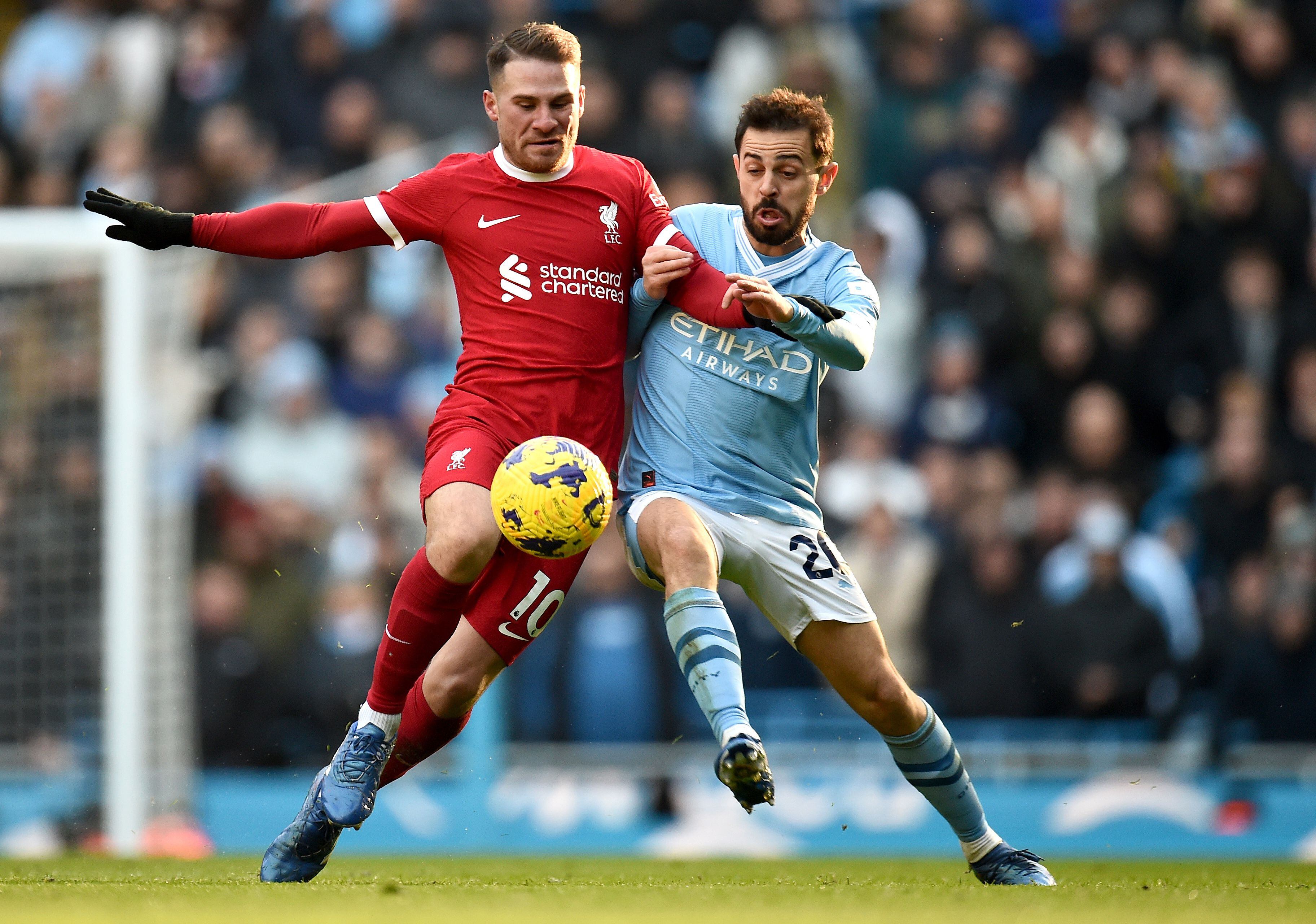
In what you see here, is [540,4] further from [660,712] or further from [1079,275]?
[660,712]

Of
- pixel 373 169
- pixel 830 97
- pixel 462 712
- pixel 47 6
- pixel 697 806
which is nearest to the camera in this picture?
pixel 462 712

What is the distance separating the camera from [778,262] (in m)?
5.39

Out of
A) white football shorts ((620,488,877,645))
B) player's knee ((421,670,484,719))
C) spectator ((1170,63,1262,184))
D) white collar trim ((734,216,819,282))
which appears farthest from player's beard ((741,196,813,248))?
spectator ((1170,63,1262,184))

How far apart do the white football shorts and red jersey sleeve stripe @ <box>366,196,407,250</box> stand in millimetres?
1140

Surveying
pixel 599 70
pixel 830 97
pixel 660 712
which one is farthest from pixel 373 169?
pixel 660 712

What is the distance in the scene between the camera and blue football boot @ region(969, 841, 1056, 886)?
17.6 ft

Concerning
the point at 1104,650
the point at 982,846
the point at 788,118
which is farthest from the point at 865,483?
the point at 788,118

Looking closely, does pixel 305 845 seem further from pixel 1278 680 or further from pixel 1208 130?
pixel 1208 130

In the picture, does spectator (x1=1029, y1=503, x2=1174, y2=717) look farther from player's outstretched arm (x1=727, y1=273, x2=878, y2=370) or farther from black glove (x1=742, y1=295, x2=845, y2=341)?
black glove (x1=742, y1=295, x2=845, y2=341)

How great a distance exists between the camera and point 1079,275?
10.0m

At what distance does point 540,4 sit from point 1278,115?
4919 mm

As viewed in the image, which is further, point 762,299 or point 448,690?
point 448,690

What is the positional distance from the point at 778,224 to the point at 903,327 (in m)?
4.84

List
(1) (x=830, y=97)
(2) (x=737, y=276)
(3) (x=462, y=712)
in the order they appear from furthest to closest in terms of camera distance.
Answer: (1) (x=830, y=97)
(3) (x=462, y=712)
(2) (x=737, y=276)
